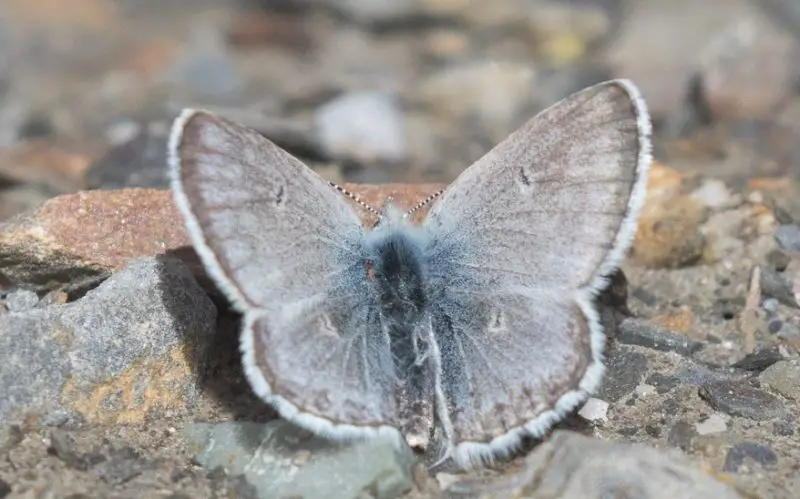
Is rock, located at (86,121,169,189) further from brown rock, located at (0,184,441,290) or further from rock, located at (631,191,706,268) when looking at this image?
rock, located at (631,191,706,268)

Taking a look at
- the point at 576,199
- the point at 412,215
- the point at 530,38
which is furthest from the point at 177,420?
the point at 530,38

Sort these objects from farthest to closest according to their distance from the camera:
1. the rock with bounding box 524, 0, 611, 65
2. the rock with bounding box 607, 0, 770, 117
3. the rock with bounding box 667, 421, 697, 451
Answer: the rock with bounding box 524, 0, 611, 65
the rock with bounding box 607, 0, 770, 117
the rock with bounding box 667, 421, 697, 451

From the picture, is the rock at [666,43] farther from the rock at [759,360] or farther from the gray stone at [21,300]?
the gray stone at [21,300]

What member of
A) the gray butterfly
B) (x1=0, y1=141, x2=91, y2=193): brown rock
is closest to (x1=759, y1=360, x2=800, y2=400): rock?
the gray butterfly

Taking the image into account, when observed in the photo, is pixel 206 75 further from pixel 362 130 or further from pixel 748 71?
pixel 748 71

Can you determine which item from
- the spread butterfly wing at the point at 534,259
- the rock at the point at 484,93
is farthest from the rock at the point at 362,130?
the spread butterfly wing at the point at 534,259

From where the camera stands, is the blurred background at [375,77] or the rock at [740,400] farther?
the blurred background at [375,77]
